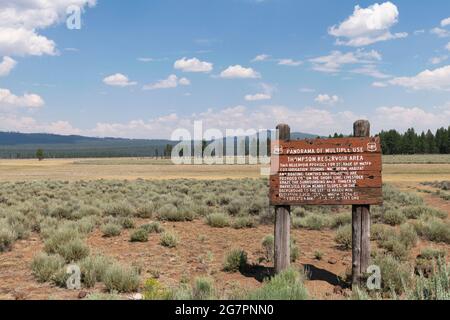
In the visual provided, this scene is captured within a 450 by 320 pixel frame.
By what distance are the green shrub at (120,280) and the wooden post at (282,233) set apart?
2662 mm

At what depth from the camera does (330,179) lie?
Result: 809 cm

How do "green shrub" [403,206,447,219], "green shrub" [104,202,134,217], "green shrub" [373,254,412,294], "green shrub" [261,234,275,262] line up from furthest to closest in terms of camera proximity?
"green shrub" [403,206,447,219] < "green shrub" [104,202,134,217] < "green shrub" [261,234,275,262] < "green shrub" [373,254,412,294]

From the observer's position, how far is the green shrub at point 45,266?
787 cm

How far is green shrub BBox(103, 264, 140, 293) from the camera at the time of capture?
721cm

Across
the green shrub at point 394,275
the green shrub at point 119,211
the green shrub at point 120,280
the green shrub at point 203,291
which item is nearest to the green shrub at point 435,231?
the green shrub at point 394,275

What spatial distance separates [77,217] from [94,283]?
25.2 feet

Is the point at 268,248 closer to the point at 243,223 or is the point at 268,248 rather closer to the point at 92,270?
the point at 243,223

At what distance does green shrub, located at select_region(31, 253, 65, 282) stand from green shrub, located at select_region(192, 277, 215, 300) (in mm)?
2955

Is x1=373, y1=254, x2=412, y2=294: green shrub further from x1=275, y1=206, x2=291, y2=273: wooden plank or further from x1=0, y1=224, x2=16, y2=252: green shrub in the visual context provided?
x1=0, y1=224, x2=16, y2=252: green shrub

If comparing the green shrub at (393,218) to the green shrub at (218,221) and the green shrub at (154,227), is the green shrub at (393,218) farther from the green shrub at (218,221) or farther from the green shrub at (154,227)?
the green shrub at (154,227)

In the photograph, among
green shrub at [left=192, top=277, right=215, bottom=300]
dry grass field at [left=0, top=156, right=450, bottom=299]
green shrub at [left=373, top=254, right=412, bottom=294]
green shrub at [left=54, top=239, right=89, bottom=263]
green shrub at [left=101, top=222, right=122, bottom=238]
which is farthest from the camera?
green shrub at [left=101, top=222, right=122, bottom=238]

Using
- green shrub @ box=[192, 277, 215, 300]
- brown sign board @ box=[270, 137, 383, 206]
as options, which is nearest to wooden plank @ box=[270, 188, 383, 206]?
brown sign board @ box=[270, 137, 383, 206]
